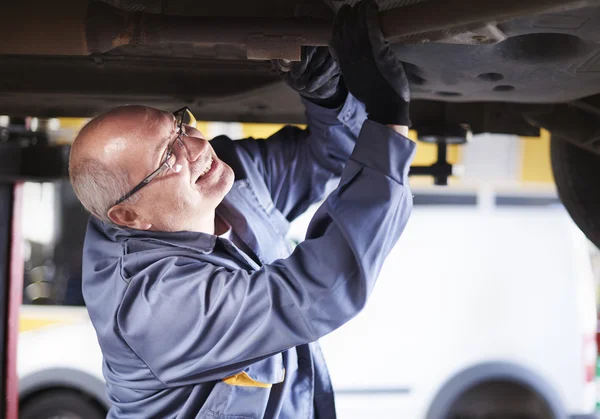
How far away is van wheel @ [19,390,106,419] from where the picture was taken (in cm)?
361

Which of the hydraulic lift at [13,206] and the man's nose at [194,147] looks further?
the hydraulic lift at [13,206]

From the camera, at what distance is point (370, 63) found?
38.4 inches

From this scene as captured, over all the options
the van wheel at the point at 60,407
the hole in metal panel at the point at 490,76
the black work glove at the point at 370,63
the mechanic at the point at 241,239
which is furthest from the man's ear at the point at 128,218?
the van wheel at the point at 60,407

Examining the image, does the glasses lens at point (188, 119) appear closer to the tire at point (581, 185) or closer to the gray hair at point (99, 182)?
the gray hair at point (99, 182)

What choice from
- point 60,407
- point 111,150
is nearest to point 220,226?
point 111,150

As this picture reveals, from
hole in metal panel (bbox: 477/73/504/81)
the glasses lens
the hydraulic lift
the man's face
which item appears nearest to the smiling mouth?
the man's face

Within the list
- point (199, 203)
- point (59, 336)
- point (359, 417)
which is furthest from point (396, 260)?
point (199, 203)

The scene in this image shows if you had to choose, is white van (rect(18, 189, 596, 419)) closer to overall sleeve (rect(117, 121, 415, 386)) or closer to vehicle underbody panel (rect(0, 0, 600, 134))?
vehicle underbody panel (rect(0, 0, 600, 134))

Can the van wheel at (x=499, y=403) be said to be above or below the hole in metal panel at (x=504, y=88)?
below

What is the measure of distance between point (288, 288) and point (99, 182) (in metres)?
0.39

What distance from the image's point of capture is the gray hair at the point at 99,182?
119 cm

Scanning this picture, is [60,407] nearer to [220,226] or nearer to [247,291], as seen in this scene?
[220,226]

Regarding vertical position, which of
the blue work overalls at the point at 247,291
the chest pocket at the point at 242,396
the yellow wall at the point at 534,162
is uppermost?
the yellow wall at the point at 534,162

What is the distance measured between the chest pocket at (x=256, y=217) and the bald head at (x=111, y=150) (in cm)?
22
